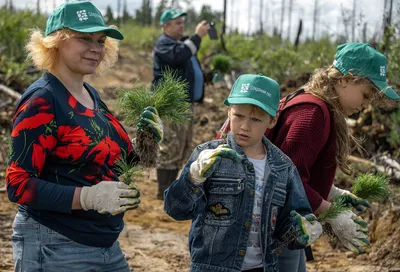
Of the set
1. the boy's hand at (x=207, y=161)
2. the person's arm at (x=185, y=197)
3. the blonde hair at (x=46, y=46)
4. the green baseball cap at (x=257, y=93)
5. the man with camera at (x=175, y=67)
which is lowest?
the man with camera at (x=175, y=67)

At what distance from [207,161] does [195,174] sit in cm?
10

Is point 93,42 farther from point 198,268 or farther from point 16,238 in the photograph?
point 198,268

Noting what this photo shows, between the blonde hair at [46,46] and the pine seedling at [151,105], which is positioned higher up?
the blonde hair at [46,46]

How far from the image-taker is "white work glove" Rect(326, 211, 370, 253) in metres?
2.65

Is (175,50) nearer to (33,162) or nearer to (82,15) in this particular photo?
(82,15)

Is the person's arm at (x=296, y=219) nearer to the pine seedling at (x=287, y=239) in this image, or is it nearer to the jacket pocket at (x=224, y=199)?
the pine seedling at (x=287, y=239)

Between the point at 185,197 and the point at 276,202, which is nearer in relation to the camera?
the point at 185,197

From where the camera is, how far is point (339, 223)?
2.65 m

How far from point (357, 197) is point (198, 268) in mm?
886

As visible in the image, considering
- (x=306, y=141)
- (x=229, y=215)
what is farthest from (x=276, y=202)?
(x=306, y=141)

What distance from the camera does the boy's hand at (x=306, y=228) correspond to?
2453 millimetres

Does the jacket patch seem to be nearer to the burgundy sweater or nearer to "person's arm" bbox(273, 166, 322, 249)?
"person's arm" bbox(273, 166, 322, 249)

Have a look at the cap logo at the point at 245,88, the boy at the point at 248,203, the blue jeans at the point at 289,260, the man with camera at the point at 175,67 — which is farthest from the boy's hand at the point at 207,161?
the man with camera at the point at 175,67

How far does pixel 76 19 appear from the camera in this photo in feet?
7.77
